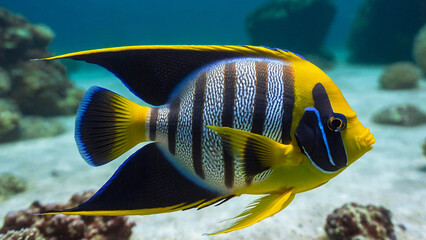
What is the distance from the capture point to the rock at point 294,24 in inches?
531

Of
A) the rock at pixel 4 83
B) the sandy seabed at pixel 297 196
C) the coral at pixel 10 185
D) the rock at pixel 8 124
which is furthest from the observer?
the rock at pixel 4 83

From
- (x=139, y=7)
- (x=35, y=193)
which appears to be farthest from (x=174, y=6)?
(x=35, y=193)

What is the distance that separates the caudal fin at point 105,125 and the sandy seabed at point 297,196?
1490mm

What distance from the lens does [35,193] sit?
3404 mm

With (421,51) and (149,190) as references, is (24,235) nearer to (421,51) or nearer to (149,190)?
(149,190)

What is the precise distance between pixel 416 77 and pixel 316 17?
7161 millimetres

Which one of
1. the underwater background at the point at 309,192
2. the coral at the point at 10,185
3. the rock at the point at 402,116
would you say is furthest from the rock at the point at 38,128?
the rock at the point at 402,116

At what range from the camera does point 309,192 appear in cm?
290

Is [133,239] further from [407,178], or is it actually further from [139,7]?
[139,7]

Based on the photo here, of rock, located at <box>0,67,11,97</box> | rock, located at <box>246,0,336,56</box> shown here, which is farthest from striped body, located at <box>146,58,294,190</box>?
rock, located at <box>246,0,336,56</box>

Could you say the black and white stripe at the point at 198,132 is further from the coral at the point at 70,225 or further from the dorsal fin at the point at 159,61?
the coral at the point at 70,225

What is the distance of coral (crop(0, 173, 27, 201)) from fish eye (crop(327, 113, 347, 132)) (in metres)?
4.03

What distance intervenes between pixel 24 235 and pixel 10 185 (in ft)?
7.24

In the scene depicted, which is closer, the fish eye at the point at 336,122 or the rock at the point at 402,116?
the fish eye at the point at 336,122
